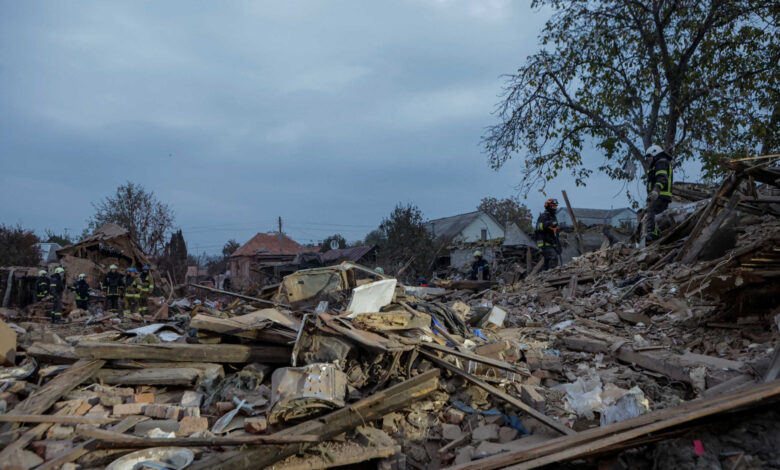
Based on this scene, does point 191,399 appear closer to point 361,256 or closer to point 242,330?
point 242,330

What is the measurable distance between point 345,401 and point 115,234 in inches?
733

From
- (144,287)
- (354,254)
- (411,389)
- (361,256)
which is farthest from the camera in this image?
(354,254)

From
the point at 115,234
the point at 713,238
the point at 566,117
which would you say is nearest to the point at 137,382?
the point at 713,238

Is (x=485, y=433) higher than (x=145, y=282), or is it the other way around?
(x=145, y=282)

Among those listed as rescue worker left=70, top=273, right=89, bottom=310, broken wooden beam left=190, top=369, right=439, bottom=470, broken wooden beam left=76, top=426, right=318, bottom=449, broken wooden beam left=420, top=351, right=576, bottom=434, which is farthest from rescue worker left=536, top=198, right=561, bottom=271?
rescue worker left=70, top=273, right=89, bottom=310

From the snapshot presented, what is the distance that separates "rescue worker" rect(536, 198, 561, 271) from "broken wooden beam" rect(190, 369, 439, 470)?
763cm

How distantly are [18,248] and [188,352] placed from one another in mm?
26659

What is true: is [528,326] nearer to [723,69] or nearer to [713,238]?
[713,238]

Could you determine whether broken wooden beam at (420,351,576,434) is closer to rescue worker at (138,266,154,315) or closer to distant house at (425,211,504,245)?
rescue worker at (138,266,154,315)

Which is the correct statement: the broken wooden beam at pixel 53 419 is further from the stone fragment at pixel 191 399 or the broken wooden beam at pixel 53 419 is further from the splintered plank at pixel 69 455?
the stone fragment at pixel 191 399

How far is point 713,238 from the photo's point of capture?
7.25 m

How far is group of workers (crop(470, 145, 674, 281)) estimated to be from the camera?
888cm

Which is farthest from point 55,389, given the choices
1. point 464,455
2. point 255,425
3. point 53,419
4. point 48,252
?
point 48,252

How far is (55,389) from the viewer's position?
429 centimetres
